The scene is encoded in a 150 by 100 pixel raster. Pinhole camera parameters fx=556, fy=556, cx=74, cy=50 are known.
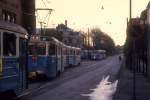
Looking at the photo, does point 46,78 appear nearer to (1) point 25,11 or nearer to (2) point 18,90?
(2) point 18,90

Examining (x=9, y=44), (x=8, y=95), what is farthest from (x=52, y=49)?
(x=9, y=44)

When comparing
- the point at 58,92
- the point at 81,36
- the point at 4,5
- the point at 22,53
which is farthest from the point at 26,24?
the point at 81,36

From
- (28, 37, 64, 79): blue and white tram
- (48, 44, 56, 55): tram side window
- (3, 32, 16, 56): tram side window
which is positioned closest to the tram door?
(3, 32, 16, 56): tram side window

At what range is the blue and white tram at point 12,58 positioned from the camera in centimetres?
1727

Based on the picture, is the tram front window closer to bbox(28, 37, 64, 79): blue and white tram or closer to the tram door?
bbox(28, 37, 64, 79): blue and white tram

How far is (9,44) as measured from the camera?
59.4 ft

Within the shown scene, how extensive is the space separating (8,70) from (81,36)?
159773mm

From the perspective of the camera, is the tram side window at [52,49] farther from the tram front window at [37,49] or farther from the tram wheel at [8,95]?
the tram wheel at [8,95]

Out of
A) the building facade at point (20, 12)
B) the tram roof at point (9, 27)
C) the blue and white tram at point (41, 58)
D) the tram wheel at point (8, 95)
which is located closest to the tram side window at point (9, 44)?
the tram roof at point (9, 27)

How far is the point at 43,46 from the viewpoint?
3438 centimetres

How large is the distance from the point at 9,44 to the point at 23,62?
2396 millimetres

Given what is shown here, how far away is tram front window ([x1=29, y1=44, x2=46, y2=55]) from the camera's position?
3351cm

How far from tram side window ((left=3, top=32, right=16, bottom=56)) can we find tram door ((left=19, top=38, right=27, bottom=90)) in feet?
3.52

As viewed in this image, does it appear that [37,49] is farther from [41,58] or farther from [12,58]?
[12,58]
